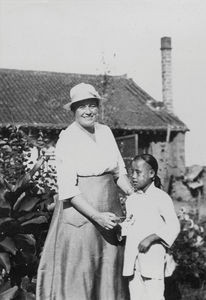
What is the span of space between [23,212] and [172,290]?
6.68 feet

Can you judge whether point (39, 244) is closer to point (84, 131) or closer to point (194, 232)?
point (84, 131)

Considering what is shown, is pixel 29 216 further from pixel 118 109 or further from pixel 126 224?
pixel 118 109

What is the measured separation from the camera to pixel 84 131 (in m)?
3.89

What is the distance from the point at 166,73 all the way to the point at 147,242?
19.7m

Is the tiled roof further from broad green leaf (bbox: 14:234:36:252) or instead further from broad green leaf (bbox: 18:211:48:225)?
broad green leaf (bbox: 14:234:36:252)

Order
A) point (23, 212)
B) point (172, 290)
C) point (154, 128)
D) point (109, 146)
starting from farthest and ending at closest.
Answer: point (154, 128)
point (172, 290)
point (23, 212)
point (109, 146)

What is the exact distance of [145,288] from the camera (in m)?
3.74

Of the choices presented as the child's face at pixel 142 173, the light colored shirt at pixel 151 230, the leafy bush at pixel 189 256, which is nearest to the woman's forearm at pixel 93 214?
the light colored shirt at pixel 151 230

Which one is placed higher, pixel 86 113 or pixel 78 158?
pixel 86 113

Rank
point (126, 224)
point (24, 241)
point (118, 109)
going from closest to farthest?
1. point (126, 224)
2. point (24, 241)
3. point (118, 109)

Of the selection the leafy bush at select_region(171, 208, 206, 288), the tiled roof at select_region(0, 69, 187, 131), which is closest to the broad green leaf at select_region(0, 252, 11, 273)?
the leafy bush at select_region(171, 208, 206, 288)

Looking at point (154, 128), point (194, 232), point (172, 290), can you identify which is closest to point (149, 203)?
point (172, 290)

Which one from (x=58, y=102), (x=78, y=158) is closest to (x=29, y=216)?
(x=78, y=158)

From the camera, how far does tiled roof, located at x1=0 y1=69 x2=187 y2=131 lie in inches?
730
